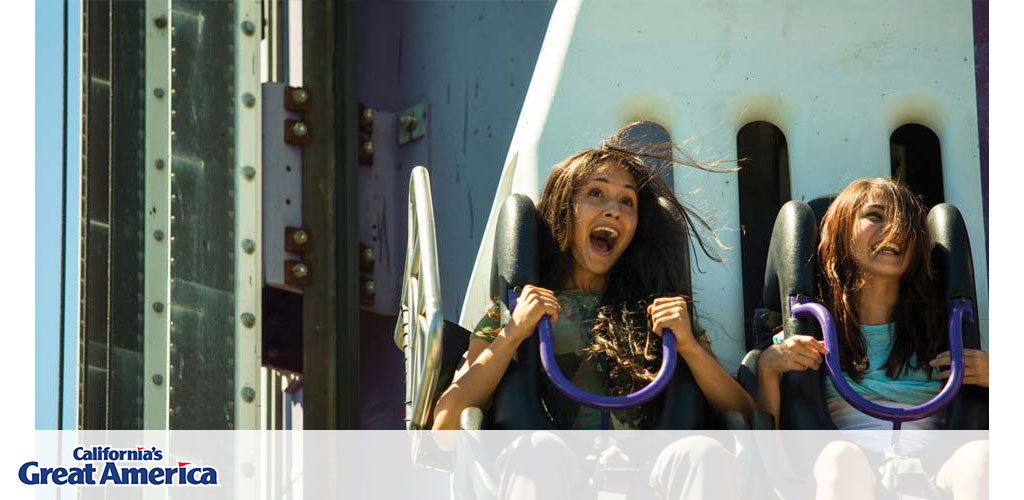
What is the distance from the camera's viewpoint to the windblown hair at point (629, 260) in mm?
5914

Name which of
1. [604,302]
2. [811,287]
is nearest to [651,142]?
[604,302]

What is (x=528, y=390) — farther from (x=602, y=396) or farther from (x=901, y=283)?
(x=901, y=283)

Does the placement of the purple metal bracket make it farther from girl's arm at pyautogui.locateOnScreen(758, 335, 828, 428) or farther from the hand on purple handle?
girl's arm at pyautogui.locateOnScreen(758, 335, 828, 428)

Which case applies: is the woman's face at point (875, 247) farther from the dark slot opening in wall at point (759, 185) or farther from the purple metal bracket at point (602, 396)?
the dark slot opening in wall at point (759, 185)

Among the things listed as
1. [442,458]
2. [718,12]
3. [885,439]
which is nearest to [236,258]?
[718,12]

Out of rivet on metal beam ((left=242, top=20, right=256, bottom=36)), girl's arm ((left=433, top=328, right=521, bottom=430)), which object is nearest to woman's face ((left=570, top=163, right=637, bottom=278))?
girl's arm ((left=433, top=328, right=521, bottom=430))

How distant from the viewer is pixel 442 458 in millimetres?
5945

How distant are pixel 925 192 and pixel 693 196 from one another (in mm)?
867

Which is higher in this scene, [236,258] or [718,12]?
[718,12]

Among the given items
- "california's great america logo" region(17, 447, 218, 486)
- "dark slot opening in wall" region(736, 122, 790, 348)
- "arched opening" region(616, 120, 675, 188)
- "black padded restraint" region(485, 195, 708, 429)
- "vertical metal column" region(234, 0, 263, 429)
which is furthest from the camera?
"vertical metal column" region(234, 0, 263, 429)

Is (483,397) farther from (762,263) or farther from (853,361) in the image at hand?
Answer: (762,263)

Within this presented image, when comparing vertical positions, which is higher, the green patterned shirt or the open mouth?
the open mouth

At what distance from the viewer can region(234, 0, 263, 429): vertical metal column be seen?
902cm

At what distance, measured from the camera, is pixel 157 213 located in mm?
9633
